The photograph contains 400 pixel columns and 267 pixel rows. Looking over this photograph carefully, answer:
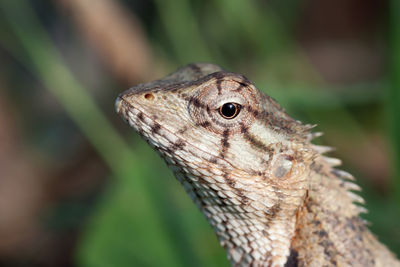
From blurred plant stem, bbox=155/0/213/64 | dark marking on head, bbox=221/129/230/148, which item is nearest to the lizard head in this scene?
dark marking on head, bbox=221/129/230/148

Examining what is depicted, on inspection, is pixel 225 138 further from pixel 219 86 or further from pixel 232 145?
pixel 219 86

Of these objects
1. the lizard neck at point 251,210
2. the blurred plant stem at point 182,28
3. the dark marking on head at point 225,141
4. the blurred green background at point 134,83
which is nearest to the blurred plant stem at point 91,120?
the blurred green background at point 134,83

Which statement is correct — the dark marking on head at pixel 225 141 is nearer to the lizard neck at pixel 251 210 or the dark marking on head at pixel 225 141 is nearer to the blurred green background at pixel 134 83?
the lizard neck at pixel 251 210

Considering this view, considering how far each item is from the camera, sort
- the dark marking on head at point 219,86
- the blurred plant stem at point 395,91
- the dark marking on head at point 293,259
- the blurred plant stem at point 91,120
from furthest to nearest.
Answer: the blurred plant stem at point 91,120, the blurred plant stem at point 395,91, the dark marking on head at point 293,259, the dark marking on head at point 219,86

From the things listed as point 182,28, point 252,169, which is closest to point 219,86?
point 252,169

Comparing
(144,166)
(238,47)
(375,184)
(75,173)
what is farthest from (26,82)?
(375,184)

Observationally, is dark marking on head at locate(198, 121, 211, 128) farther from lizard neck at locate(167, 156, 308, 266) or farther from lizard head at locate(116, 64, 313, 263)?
lizard neck at locate(167, 156, 308, 266)
